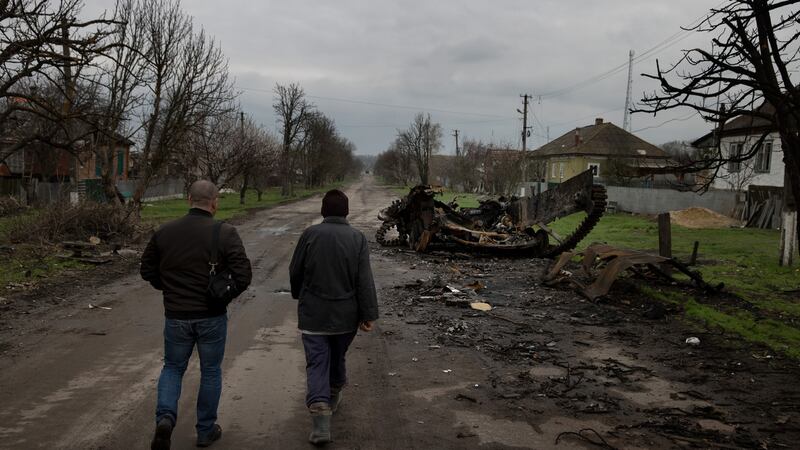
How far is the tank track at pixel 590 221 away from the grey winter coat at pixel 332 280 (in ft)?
32.6

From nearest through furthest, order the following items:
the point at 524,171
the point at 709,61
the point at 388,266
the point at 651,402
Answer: the point at 651,402
the point at 709,61
the point at 388,266
the point at 524,171

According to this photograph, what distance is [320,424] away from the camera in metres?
4.20

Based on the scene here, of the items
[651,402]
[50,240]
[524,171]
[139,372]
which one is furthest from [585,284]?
[524,171]

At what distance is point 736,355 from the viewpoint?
6.79m

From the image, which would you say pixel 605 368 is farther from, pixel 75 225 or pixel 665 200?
pixel 665 200

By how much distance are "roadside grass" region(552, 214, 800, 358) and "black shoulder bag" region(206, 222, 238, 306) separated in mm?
6252

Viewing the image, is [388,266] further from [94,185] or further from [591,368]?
[94,185]

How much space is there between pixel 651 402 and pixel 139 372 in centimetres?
474

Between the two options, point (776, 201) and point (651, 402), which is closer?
point (651, 402)

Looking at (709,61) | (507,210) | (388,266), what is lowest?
(388,266)

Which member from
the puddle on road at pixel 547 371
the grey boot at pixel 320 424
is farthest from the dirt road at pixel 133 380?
the puddle on road at pixel 547 371

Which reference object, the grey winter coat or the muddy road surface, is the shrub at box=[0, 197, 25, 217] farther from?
the grey winter coat

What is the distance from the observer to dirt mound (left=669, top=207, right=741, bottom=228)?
26.1 meters

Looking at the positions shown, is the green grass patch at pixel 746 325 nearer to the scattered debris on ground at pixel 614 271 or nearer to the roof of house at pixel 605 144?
the scattered debris on ground at pixel 614 271
